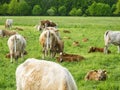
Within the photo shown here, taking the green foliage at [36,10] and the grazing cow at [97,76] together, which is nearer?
the grazing cow at [97,76]

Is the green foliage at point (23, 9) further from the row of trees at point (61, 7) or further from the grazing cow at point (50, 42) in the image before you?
the grazing cow at point (50, 42)

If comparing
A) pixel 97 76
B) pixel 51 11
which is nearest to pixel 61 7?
pixel 51 11

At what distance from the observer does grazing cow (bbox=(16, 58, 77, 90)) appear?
6180 mm

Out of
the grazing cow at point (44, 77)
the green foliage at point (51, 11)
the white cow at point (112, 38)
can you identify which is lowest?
the green foliage at point (51, 11)

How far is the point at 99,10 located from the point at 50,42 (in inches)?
3132

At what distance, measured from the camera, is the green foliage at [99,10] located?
9573 cm

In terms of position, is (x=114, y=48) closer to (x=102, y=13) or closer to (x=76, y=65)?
(x=76, y=65)

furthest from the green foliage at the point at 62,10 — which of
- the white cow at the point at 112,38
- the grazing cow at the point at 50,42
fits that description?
the grazing cow at the point at 50,42

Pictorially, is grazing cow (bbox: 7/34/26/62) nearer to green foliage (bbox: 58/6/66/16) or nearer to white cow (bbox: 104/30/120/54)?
white cow (bbox: 104/30/120/54)

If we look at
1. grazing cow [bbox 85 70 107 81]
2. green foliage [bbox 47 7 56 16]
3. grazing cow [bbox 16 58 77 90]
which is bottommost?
green foliage [bbox 47 7 56 16]

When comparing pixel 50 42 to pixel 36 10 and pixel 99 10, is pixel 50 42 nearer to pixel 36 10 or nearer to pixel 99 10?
pixel 36 10

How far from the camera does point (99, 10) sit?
9644 cm

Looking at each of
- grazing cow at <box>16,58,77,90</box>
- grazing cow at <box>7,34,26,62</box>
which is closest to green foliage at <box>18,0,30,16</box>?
grazing cow at <box>7,34,26,62</box>

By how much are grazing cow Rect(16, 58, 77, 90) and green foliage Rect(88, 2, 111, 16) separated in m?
88.7
